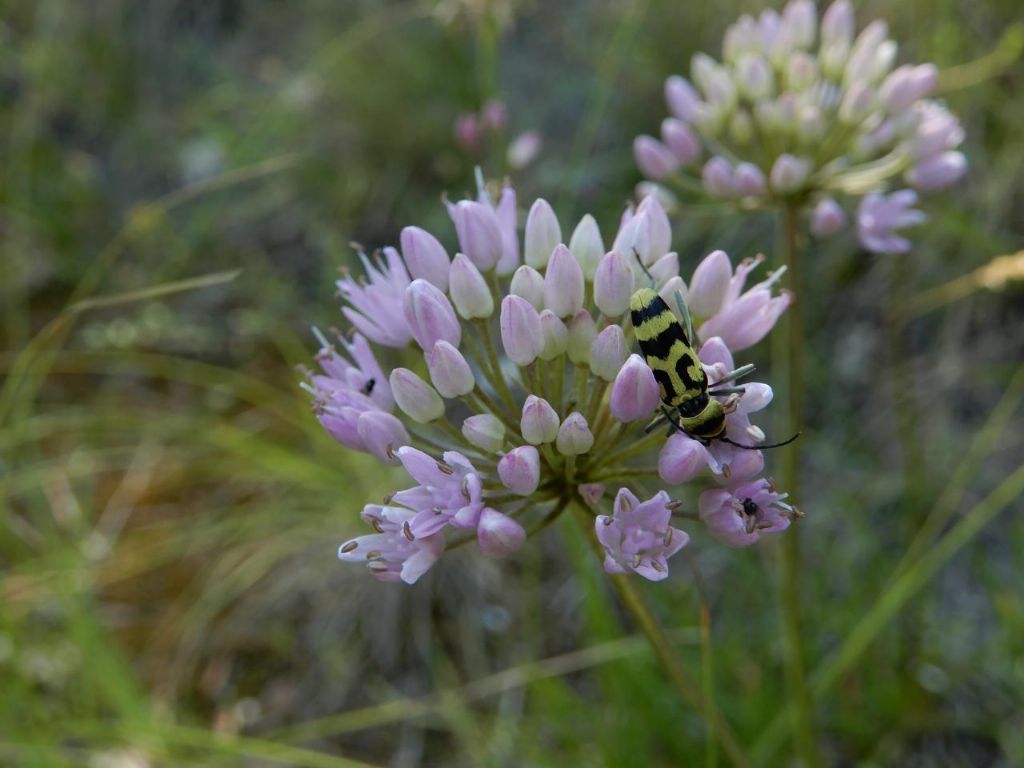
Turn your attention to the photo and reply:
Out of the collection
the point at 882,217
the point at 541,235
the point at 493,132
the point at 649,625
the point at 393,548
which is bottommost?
the point at 649,625

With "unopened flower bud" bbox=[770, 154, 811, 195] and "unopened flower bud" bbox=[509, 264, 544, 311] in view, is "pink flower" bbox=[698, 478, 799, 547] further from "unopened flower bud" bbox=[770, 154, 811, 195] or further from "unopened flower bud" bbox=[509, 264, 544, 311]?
"unopened flower bud" bbox=[770, 154, 811, 195]

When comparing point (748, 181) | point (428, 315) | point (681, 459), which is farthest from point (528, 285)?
point (748, 181)

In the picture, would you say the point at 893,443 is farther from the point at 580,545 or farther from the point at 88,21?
the point at 88,21

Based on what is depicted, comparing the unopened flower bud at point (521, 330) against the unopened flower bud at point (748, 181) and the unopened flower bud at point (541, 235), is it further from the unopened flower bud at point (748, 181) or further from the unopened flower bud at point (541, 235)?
the unopened flower bud at point (748, 181)

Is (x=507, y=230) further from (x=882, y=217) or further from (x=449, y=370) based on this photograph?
(x=882, y=217)

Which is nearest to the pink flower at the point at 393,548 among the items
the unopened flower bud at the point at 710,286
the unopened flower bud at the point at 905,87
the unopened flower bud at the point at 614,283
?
the unopened flower bud at the point at 614,283

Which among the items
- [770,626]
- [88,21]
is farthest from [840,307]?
[88,21]

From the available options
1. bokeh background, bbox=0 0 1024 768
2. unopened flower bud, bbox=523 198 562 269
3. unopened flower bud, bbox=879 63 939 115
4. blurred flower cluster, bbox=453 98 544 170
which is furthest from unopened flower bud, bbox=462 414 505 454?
blurred flower cluster, bbox=453 98 544 170
